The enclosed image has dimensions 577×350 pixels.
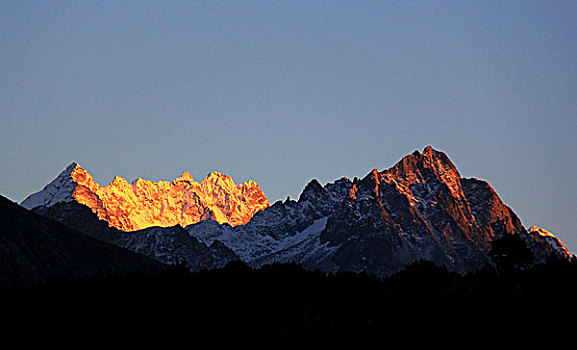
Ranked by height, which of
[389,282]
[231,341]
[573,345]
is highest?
[389,282]

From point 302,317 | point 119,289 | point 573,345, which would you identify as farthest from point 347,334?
point 119,289

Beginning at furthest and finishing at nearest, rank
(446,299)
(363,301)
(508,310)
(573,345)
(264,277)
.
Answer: (264,277), (363,301), (446,299), (508,310), (573,345)

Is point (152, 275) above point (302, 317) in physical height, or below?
above

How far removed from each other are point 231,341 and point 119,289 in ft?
110

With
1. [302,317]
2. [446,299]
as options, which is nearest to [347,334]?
[302,317]

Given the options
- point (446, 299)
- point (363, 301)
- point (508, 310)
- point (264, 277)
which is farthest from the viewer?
point (264, 277)

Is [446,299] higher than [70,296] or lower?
lower

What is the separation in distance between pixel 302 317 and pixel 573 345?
41.7 metres

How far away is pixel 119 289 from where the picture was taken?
167 m

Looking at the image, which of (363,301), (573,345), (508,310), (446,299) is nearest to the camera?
(573,345)

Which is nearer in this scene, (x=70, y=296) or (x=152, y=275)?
(x=70, y=296)

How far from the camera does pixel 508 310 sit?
138 m

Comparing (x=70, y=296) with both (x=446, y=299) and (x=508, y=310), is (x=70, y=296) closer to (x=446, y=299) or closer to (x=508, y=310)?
(x=446, y=299)

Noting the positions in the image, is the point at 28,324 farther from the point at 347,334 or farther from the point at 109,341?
the point at 347,334
